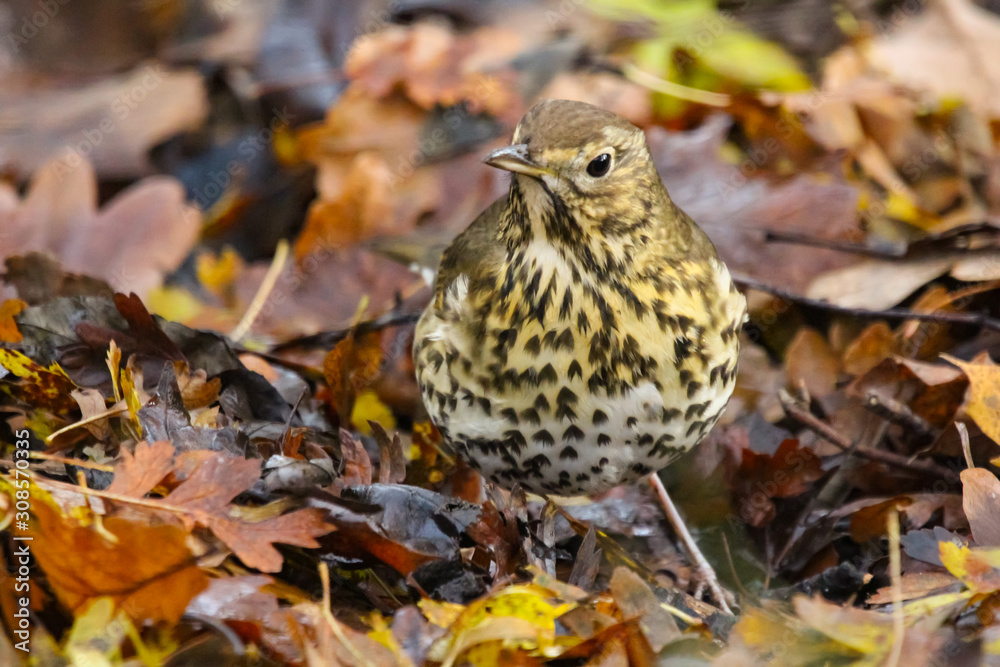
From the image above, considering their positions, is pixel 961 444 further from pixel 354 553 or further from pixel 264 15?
pixel 264 15

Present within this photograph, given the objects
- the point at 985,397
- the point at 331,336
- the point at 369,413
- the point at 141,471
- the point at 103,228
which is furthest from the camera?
the point at 103,228

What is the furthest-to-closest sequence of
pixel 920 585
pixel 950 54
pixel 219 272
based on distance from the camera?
pixel 950 54 < pixel 219 272 < pixel 920 585

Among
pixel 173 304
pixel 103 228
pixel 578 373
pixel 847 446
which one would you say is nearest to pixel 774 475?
pixel 847 446

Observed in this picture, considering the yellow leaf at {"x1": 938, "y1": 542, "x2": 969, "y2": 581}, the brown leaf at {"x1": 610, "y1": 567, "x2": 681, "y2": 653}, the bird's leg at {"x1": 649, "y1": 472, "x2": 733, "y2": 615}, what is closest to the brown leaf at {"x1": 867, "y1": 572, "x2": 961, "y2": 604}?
the yellow leaf at {"x1": 938, "y1": 542, "x2": 969, "y2": 581}

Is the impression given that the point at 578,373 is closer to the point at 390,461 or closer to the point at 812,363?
the point at 390,461

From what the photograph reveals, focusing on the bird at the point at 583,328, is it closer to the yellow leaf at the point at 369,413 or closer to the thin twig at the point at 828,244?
the yellow leaf at the point at 369,413

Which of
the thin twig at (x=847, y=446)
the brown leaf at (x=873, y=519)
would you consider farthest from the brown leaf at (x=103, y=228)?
the brown leaf at (x=873, y=519)
